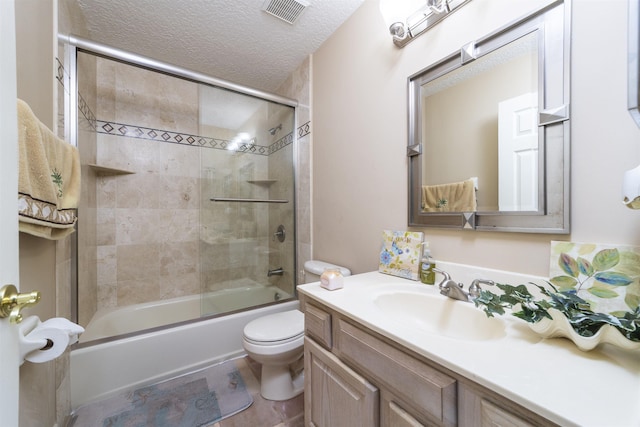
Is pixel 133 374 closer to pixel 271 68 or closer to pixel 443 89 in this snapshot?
pixel 443 89

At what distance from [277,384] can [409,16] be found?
6.78 ft

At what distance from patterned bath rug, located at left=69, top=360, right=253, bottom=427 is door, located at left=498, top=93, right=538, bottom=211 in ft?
5.41

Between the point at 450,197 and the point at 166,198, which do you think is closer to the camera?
the point at 450,197

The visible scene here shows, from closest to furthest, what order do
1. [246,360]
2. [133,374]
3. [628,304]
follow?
1. [628,304]
2. [133,374]
3. [246,360]

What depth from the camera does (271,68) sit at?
206cm

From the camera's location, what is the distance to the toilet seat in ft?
4.16

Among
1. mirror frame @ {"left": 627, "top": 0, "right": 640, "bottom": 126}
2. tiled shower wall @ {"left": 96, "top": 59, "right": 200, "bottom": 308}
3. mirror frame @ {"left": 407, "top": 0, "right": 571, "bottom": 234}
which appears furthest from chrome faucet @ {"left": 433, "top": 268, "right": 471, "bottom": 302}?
tiled shower wall @ {"left": 96, "top": 59, "right": 200, "bottom": 308}

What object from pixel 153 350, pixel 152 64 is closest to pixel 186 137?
pixel 152 64

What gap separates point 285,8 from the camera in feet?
4.76

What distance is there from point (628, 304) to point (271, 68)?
2.42 meters

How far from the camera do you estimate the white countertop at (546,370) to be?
0.38 m

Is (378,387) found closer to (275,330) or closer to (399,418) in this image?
(399,418)

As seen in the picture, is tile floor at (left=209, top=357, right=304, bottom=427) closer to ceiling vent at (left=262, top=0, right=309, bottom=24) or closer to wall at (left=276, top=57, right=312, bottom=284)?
wall at (left=276, top=57, right=312, bottom=284)

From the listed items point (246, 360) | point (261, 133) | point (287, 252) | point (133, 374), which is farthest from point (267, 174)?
point (133, 374)
